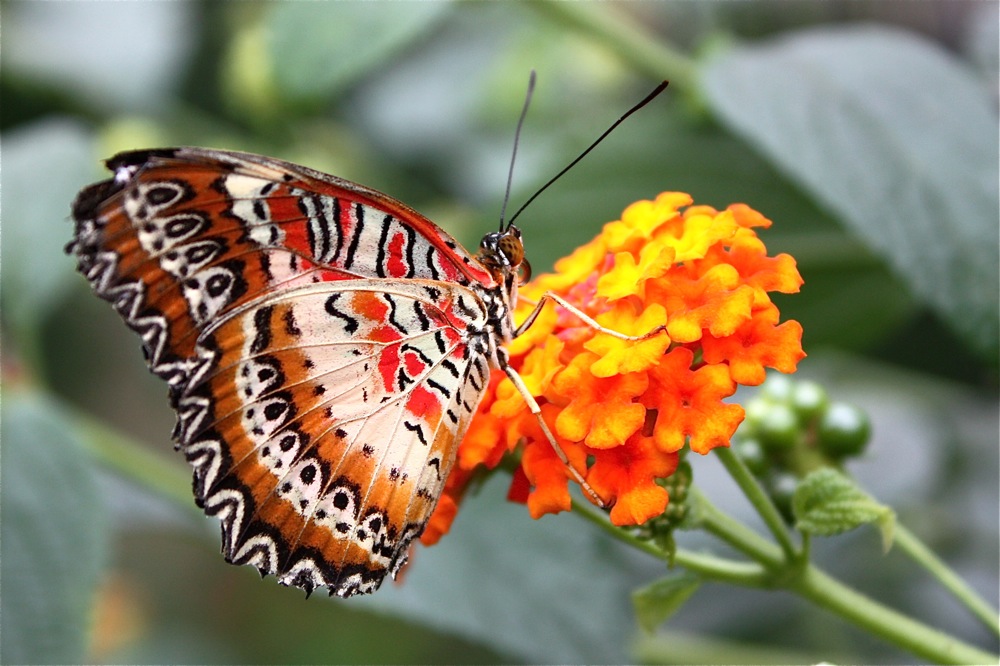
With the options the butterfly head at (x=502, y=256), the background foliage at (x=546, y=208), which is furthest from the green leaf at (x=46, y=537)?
the butterfly head at (x=502, y=256)

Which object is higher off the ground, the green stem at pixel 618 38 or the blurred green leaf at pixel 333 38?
the green stem at pixel 618 38

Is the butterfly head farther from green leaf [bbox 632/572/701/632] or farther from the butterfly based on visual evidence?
green leaf [bbox 632/572/701/632]

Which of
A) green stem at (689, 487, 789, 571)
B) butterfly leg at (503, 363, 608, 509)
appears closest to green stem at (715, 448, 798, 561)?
green stem at (689, 487, 789, 571)

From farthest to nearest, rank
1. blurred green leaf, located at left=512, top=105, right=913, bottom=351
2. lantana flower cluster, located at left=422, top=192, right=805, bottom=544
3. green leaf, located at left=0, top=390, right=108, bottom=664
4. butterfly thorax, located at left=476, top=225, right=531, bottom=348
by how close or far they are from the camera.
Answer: blurred green leaf, located at left=512, top=105, right=913, bottom=351
green leaf, located at left=0, top=390, right=108, bottom=664
butterfly thorax, located at left=476, top=225, right=531, bottom=348
lantana flower cluster, located at left=422, top=192, right=805, bottom=544

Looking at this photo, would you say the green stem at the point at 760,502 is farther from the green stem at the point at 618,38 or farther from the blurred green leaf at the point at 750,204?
the green stem at the point at 618,38

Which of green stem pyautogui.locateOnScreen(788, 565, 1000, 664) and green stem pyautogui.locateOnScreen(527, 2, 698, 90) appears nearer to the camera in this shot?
green stem pyautogui.locateOnScreen(788, 565, 1000, 664)

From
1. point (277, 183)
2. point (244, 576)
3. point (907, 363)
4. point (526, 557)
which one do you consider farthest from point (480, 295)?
point (244, 576)

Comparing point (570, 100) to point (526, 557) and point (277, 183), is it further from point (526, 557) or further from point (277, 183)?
point (277, 183)
